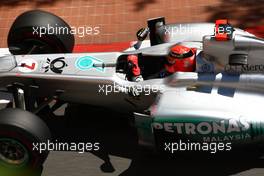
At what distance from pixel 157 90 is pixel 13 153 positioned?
170cm

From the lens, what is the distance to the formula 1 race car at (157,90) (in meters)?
4.91

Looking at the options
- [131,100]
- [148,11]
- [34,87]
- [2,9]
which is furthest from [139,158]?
[2,9]

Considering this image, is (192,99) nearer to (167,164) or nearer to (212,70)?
(212,70)

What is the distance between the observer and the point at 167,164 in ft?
17.7

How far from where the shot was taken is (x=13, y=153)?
517 centimetres

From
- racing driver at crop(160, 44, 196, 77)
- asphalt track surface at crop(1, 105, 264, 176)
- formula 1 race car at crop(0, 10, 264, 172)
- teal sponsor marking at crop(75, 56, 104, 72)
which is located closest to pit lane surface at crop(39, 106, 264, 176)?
asphalt track surface at crop(1, 105, 264, 176)

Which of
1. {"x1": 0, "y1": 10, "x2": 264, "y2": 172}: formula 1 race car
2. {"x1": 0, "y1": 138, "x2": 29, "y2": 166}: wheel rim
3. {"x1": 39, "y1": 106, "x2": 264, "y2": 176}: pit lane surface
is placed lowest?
{"x1": 39, "y1": 106, "x2": 264, "y2": 176}: pit lane surface

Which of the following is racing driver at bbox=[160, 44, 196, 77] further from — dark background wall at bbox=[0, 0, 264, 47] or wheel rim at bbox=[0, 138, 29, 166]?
dark background wall at bbox=[0, 0, 264, 47]

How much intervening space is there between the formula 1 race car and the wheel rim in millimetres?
11

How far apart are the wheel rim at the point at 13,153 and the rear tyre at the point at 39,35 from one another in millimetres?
1554

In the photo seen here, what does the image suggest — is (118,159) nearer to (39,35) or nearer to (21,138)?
(21,138)

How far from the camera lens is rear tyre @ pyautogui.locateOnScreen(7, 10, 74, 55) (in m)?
6.27

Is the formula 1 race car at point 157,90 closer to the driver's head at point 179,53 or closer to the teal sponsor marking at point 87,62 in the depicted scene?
the teal sponsor marking at point 87,62

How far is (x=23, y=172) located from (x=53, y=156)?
0.52m
